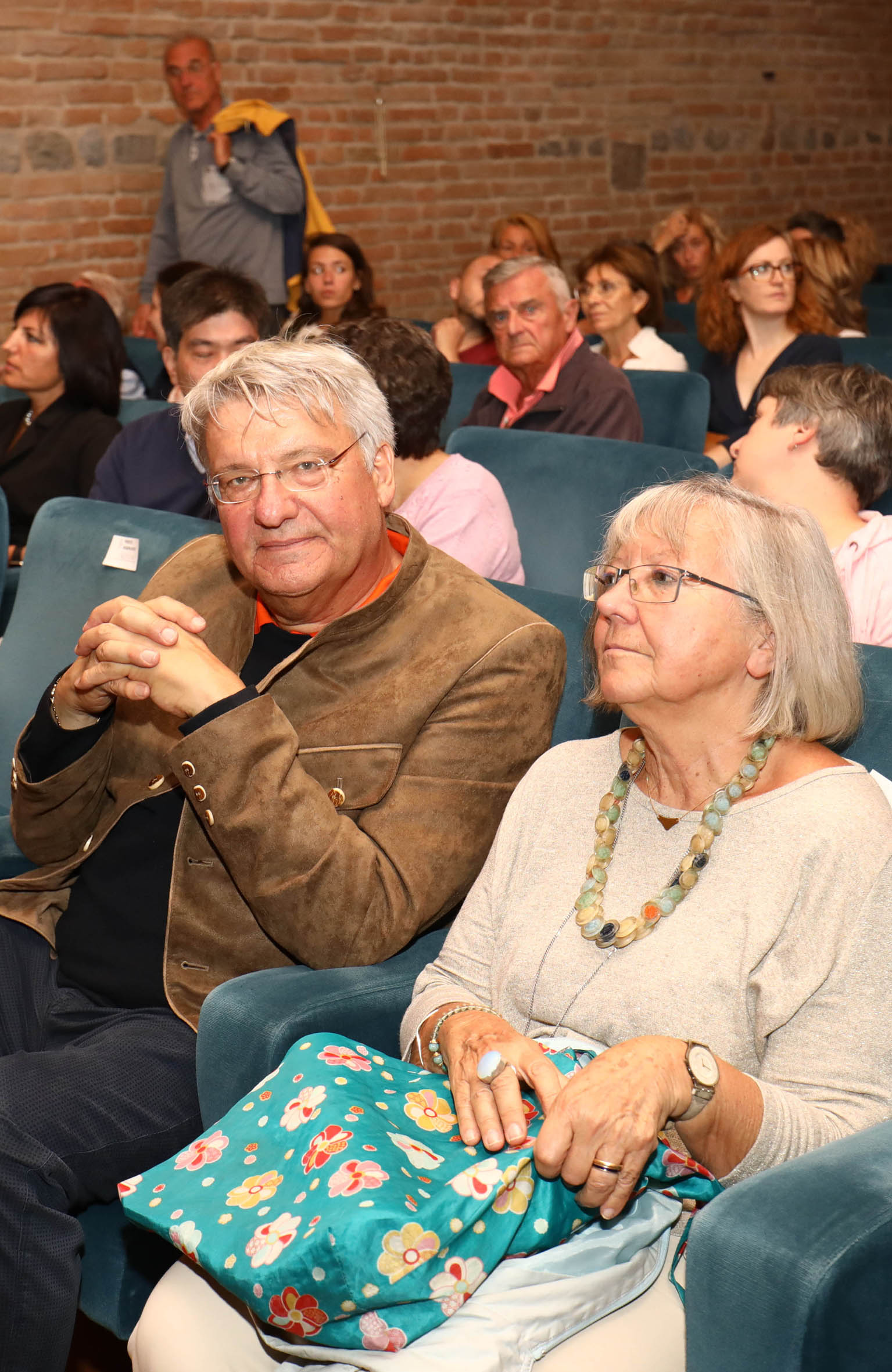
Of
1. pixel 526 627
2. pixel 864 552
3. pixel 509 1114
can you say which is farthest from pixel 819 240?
pixel 509 1114

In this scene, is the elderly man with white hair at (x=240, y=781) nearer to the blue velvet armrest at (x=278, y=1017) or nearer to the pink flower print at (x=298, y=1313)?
the blue velvet armrest at (x=278, y=1017)

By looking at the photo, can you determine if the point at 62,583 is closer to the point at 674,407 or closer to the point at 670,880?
the point at 670,880

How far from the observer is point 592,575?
1.57 metres

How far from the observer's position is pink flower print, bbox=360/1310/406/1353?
114cm

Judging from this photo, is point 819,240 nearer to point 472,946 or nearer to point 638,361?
point 638,361

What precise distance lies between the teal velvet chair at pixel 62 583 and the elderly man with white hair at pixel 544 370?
1.41 meters

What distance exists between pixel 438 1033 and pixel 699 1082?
0.32 metres

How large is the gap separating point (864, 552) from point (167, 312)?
72.6 inches

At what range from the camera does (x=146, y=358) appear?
4844 millimetres

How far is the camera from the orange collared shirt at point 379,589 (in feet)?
5.97

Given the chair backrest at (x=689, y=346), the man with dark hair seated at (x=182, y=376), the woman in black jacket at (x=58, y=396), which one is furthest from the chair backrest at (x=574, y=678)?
the chair backrest at (x=689, y=346)

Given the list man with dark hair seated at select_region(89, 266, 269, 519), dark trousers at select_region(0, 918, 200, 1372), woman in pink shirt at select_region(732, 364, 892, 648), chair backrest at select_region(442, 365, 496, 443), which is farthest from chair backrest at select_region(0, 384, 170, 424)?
dark trousers at select_region(0, 918, 200, 1372)

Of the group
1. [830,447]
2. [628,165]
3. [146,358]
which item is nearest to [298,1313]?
[830,447]

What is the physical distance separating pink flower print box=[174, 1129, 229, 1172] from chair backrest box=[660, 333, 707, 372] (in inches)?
158
